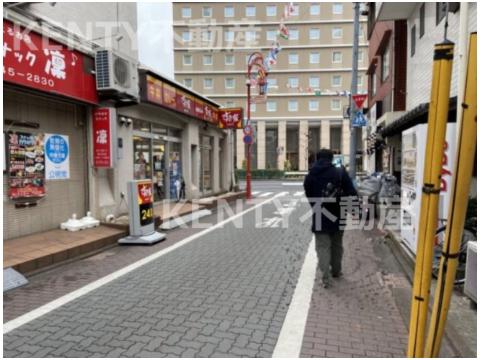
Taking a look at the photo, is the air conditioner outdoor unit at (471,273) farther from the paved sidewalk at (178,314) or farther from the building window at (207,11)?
the building window at (207,11)

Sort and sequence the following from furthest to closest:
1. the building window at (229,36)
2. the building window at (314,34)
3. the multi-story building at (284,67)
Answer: the building window at (314,34), the multi-story building at (284,67), the building window at (229,36)

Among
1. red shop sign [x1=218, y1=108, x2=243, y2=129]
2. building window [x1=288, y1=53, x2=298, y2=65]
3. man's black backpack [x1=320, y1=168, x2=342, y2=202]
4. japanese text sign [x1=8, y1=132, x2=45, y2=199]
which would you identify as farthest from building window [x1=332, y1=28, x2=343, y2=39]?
man's black backpack [x1=320, y1=168, x2=342, y2=202]

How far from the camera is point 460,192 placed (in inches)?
79.0

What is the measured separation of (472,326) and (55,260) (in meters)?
6.02

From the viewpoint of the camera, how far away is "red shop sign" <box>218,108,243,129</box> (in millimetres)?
17719

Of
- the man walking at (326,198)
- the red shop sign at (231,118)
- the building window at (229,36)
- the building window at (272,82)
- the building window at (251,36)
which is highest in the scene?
the building window at (251,36)

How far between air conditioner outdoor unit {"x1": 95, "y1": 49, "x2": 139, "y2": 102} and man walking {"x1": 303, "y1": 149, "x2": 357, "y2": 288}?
5.30 meters

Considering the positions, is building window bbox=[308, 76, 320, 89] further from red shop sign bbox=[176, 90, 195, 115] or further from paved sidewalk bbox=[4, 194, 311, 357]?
paved sidewalk bbox=[4, 194, 311, 357]

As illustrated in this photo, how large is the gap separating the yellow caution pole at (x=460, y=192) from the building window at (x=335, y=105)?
5301 cm

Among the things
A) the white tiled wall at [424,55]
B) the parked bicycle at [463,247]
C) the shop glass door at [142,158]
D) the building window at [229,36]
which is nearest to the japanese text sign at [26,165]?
the shop glass door at [142,158]

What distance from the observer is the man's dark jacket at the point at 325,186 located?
17.9ft

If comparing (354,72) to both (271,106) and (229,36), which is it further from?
(271,106)

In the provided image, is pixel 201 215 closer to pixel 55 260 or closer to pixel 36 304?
pixel 55 260

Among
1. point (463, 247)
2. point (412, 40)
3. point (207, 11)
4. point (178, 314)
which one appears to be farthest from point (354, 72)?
point (207, 11)
